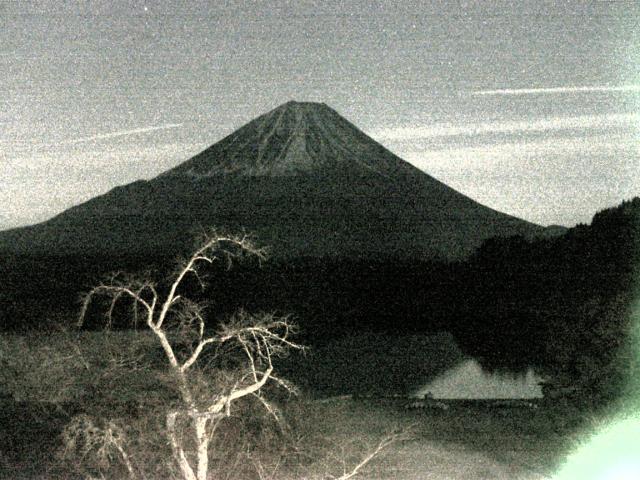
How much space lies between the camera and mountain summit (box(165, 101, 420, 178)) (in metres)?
103

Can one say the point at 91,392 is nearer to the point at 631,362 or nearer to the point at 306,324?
the point at 631,362

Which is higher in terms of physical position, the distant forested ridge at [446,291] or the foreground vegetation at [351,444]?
the foreground vegetation at [351,444]

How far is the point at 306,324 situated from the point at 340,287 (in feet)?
31.2

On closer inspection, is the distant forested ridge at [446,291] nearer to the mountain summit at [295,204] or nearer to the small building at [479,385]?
the small building at [479,385]

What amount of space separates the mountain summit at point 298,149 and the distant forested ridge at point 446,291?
174ft

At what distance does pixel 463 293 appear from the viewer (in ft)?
124

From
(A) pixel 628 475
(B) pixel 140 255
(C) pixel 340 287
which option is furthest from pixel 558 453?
(B) pixel 140 255

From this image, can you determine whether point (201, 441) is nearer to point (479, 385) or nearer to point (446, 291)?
point (479, 385)

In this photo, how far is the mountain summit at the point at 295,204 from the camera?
86.2m

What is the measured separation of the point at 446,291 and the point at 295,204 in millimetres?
60661

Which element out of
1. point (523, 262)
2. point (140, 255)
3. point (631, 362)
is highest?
point (631, 362)

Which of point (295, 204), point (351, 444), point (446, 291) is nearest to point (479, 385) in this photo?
point (351, 444)

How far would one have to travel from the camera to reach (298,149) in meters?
103

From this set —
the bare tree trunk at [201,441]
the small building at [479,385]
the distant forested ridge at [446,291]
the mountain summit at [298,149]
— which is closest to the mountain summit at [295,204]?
the mountain summit at [298,149]
